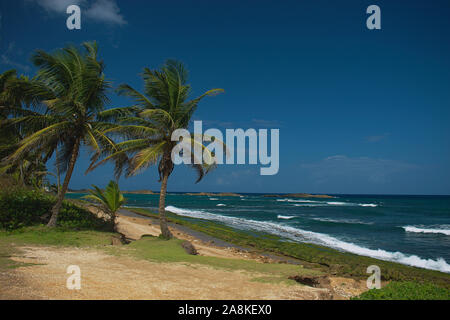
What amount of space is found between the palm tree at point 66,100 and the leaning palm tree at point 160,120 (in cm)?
68

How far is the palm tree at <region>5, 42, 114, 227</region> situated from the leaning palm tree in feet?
2.24

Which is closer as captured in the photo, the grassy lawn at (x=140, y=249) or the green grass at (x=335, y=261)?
the grassy lawn at (x=140, y=249)

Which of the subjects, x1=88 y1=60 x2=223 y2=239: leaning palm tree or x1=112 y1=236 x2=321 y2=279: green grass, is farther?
x1=88 y1=60 x2=223 y2=239: leaning palm tree

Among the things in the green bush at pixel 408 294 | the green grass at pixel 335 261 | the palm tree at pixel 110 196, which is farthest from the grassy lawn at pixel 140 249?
the green grass at pixel 335 261

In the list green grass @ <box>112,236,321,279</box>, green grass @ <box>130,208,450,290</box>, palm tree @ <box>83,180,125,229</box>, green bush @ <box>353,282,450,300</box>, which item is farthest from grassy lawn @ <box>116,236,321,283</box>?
green grass @ <box>130,208,450,290</box>

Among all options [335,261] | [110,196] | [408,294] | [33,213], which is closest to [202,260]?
[408,294]

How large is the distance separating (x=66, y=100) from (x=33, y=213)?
528 centimetres

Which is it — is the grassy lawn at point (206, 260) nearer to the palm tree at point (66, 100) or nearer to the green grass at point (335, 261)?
the palm tree at point (66, 100)

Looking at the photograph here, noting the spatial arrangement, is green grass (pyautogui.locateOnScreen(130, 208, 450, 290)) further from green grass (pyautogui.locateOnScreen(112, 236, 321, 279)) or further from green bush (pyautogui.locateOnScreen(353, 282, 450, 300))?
green bush (pyautogui.locateOnScreen(353, 282, 450, 300))

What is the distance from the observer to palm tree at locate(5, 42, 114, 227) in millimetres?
11422

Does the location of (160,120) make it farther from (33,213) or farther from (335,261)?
(335,261)

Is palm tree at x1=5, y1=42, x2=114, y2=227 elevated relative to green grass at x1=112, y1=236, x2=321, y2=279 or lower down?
elevated

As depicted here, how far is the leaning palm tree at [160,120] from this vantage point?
39.1 ft
